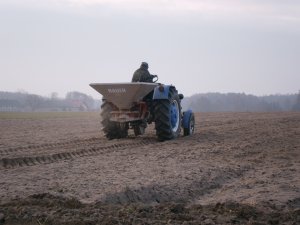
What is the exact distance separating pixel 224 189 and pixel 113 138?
23.7ft

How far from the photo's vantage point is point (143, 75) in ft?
45.6

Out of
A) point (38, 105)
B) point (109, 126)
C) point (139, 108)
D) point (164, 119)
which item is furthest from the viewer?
point (38, 105)

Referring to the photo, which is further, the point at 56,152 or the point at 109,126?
the point at 109,126

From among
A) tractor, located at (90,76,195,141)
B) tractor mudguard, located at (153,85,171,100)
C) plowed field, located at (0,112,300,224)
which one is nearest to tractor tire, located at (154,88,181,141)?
tractor, located at (90,76,195,141)

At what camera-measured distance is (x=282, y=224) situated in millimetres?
4852

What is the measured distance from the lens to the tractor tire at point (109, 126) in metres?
13.5

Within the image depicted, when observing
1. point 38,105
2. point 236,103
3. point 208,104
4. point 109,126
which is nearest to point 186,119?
point 109,126

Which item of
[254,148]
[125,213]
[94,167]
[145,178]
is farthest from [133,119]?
[125,213]

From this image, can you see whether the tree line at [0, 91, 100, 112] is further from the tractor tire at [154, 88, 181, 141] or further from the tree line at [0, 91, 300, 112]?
the tractor tire at [154, 88, 181, 141]

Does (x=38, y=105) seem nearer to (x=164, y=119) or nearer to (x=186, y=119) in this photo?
(x=186, y=119)

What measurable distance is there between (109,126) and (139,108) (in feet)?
3.39

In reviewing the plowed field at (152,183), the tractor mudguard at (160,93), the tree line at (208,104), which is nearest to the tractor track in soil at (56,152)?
the plowed field at (152,183)

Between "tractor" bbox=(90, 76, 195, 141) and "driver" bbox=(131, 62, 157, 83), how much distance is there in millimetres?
532

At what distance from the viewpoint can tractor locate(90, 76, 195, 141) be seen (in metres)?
12.7
